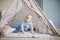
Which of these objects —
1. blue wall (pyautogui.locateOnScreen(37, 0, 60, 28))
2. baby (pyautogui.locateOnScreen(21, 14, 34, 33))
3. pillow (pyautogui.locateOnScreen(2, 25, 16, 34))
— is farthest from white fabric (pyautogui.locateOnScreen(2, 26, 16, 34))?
blue wall (pyautogui.locateOnScreen(37, 0, 60, 28))

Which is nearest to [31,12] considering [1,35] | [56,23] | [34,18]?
[34,18]

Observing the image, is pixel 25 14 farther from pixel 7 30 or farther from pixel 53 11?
pixel 53 11

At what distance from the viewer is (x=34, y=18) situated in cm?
Result: 182

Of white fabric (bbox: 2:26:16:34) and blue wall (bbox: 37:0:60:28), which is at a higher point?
blue wall (bbox: 37:0:60:28)

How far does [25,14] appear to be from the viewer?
5.88 ft

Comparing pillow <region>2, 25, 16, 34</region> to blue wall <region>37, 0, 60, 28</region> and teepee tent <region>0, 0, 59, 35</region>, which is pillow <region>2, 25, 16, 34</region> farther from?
blue wall <region>37, 0, 60, 28</region>

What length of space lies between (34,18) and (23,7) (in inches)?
7.9

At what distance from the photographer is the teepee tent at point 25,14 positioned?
176 cm

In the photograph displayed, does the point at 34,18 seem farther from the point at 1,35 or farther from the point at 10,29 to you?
the point at 1,35

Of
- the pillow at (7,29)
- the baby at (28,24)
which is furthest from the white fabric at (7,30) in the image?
the baby at (28,24)

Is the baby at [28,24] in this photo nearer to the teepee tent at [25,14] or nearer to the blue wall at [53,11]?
the teepee tent at [25,14]

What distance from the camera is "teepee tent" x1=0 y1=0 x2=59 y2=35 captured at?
1762 millimetres

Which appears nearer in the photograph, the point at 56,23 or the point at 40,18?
the point at 40,18

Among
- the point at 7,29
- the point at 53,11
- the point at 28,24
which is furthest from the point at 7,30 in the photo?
the point at 53,11
